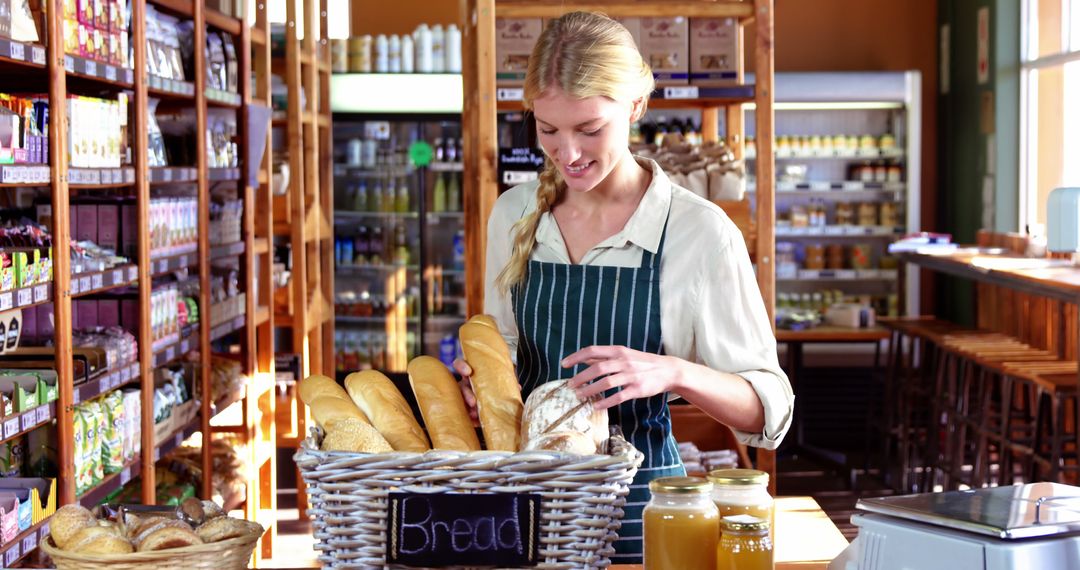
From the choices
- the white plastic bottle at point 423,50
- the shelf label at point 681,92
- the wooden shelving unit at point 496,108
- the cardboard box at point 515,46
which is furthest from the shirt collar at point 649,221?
the white plastic bottle at point 423,50

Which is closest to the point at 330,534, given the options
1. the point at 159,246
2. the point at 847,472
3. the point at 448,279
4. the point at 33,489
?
the point at 33,489

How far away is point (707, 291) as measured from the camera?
194cm

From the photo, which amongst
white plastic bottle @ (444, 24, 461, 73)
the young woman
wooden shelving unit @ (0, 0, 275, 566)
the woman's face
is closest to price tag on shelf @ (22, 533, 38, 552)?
wooden shelving unit @ (0, 0, 275, 566)

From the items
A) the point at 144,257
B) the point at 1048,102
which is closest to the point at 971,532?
the point at 144,257

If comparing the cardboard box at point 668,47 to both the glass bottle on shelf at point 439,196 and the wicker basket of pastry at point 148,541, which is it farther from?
the glass bottle on shelf at point 439,196

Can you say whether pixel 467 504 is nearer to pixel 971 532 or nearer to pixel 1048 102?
pixel 971 532

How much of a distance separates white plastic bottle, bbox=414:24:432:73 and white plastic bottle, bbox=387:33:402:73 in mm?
101

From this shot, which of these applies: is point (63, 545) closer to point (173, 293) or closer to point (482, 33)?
point (482, 33)

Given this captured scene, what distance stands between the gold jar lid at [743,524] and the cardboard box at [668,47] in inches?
125

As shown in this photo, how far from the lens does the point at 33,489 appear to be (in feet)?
10.0

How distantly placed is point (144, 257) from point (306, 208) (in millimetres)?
2383

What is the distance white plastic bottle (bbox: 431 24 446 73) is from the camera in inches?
300

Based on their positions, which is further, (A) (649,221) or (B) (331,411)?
(A) (649,221)

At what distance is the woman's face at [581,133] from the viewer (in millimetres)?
1821
